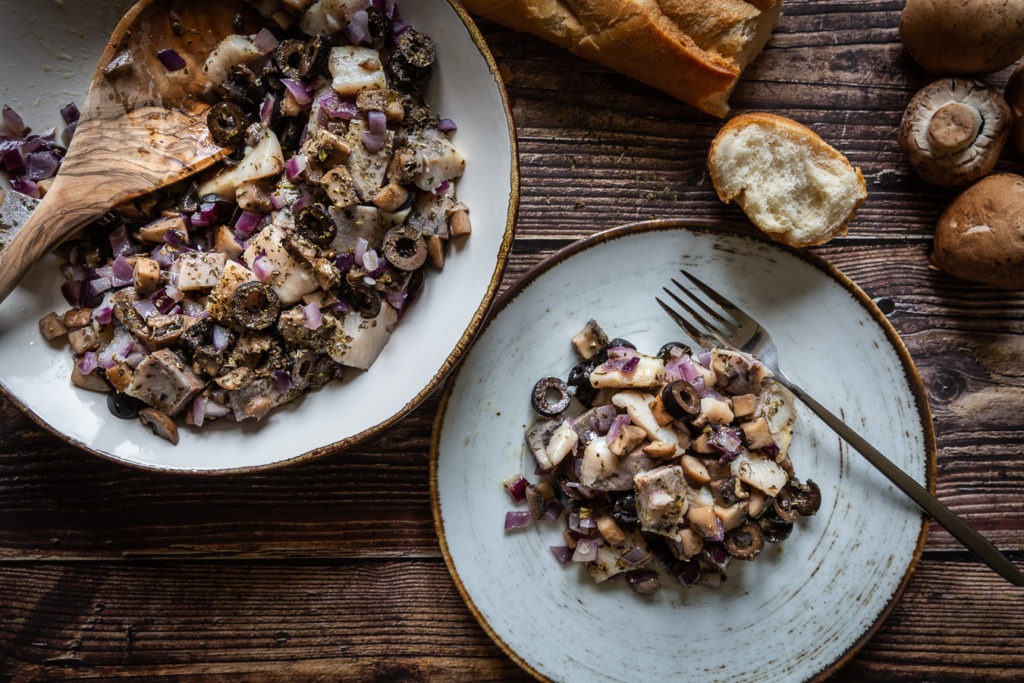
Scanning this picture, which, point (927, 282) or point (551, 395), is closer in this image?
point (551, 395)

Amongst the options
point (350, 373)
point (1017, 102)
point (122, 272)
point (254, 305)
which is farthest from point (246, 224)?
point (1017, 102)

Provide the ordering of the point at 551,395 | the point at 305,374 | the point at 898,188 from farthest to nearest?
the point at 898,188
the point at 551,395
the point at 305,374

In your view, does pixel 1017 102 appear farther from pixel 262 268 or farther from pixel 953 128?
pixel 262 268

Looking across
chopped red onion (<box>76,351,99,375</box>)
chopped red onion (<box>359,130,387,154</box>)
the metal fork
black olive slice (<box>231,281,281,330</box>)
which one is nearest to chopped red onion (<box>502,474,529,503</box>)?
the metal fork

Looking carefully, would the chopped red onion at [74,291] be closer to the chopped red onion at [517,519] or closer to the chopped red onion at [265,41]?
the chopped red onion at [265,41]

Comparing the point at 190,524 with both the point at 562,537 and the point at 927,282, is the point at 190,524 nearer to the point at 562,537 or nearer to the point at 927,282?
the point at 562,537

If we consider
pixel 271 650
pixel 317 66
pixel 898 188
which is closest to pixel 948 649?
pixel 898 188

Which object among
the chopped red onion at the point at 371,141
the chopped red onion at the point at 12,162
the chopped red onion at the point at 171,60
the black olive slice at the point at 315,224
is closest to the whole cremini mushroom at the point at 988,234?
the chopped red onion at the point at 371,141
